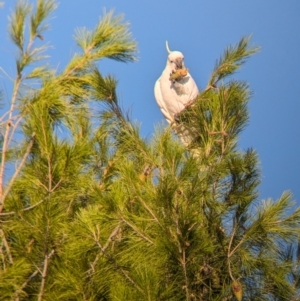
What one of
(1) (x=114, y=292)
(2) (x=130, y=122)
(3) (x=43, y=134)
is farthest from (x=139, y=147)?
(1) (x=114, y=292)

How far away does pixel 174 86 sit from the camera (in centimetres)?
365

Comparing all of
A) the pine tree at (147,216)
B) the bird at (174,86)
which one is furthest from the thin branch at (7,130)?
the bird at (174,86)

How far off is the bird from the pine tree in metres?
0.86

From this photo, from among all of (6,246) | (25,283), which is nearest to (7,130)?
(6,246)

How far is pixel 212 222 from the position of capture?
231 centimetres

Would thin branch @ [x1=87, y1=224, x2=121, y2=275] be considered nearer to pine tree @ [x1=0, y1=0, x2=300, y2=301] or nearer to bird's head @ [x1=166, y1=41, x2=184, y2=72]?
pine tree @ [x1=0, y1=0, x2=300, y2=301]

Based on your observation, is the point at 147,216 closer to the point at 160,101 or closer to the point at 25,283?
the point at 25,283

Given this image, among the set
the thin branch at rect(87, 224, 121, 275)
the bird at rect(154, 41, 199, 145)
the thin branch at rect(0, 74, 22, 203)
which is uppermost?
the bird at rect(154, 41, 199, 145)

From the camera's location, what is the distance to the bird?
3.53 m

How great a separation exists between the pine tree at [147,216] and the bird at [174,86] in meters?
0.86

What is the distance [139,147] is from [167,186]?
0.42m

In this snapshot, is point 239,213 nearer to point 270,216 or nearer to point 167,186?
point 270,216

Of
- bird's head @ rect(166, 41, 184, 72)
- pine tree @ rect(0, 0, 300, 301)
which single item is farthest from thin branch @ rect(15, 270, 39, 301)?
bird's head @ rect(166, 41, 184, 72)

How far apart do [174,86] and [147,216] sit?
1453 mm
